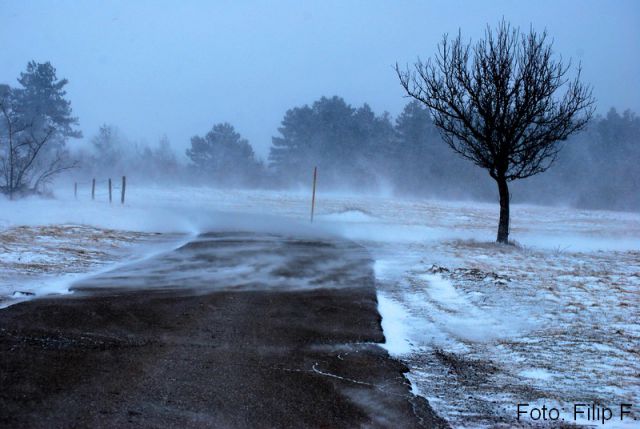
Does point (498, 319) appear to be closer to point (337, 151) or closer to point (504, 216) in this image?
point (504, 216)

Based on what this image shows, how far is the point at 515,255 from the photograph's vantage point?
45.2ft

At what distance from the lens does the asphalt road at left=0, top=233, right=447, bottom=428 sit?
380cm

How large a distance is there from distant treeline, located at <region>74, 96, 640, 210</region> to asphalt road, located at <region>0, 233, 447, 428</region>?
62198 mm

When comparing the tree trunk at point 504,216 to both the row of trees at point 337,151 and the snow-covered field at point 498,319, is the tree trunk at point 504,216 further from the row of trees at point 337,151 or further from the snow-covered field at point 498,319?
the row of trees at point 337,151

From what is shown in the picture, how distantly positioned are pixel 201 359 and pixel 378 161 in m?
70.5

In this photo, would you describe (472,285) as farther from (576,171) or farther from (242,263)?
(576,171)

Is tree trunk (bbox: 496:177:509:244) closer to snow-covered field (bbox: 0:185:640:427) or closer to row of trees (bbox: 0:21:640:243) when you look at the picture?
snow-covered field (bbox: 0:185:640:427)

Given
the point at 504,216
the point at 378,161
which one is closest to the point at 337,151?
the point at 378,161

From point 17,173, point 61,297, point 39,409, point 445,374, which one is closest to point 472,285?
point 445,374

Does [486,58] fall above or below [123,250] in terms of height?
above

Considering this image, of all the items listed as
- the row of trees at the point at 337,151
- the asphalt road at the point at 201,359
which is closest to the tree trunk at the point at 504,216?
the asphalt road at the point at 201,359

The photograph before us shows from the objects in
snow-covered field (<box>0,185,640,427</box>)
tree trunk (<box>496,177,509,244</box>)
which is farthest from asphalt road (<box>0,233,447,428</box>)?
tree trunk (<box>496,177,509,244</box>)

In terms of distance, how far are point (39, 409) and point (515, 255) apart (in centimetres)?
1233

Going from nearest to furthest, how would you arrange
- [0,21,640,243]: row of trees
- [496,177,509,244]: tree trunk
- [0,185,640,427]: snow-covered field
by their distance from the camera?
[0,185,640,427]: snow-covered field → [496,177,509,244]: tree trunk → [0,21,640,243]: row of trees
